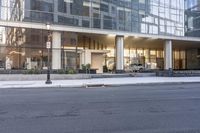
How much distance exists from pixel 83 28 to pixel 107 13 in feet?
16.0

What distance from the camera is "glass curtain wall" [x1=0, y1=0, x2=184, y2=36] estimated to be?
3953 cm

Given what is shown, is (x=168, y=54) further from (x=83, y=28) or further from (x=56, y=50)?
(x=56, y=50)

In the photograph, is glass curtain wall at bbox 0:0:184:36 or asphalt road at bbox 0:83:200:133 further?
glass curtain wall at bbox 0:0:184:36

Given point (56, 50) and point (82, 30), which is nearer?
point (56, 50)

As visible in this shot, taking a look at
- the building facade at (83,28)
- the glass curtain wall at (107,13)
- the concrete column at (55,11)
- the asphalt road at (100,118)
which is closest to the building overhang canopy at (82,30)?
the building facade at (83,28)

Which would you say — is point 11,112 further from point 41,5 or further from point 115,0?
point 115,0

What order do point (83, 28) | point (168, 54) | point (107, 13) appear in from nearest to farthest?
point (83, 28), point (107, 13), point (168, 54)

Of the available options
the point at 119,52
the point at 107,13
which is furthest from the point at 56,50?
the point at 119,52

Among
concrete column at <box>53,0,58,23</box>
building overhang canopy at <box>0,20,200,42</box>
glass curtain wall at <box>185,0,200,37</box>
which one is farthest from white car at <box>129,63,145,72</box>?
concrete column at <box>53,0,58,23</box>

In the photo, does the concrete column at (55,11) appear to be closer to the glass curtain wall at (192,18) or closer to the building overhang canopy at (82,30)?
the building overhang canopy at (82,30)

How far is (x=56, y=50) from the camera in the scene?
1649 inches

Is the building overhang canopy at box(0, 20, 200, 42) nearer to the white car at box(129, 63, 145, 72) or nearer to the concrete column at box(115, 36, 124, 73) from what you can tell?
the concrete column at box(115, 36, 124, 73)

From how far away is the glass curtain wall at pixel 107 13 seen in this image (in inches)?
1556

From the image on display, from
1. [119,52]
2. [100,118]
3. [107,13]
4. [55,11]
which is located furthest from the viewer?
[119,52]
